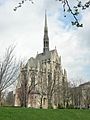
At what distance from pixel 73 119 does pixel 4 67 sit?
2132 cm

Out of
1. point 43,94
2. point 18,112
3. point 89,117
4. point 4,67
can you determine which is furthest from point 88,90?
point 18,112

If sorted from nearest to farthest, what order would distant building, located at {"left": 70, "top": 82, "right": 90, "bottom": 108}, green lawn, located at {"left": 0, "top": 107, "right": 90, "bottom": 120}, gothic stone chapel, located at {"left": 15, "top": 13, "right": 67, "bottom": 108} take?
green lawn, located at {"left": 0, "top": 107, "right": 90, "bottom": 120} → gothic stone chapel, located at {"left": 15, "top": 13, "right": 67, "bottom": 108} → distant building, located at {"left": 70, "top": 82, "right": 90, "bottom": 108}

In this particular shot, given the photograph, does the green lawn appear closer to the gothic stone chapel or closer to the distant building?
the gothic stone chapel

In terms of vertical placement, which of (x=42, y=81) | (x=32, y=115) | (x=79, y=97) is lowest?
(x=32, y=115)

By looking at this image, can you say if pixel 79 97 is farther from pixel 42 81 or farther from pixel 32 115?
pixel 32 115

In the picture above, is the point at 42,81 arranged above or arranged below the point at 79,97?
above

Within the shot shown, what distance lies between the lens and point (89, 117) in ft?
114

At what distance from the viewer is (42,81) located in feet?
306

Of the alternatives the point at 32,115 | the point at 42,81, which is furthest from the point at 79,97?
the point at 32,115

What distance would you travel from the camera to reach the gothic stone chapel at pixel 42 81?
7550 cm

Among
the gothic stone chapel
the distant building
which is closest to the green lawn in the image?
the gothic stone chapel

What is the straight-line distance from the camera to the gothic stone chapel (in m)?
75.5

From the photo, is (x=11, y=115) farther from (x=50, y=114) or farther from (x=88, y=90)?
(x=88, y=90)

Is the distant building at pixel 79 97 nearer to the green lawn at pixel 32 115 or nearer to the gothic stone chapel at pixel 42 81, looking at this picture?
the gothic stone chapel at pixel 42 81
